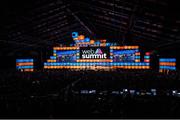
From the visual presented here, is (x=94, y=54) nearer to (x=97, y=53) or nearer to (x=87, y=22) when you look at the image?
(x=97, y=53)

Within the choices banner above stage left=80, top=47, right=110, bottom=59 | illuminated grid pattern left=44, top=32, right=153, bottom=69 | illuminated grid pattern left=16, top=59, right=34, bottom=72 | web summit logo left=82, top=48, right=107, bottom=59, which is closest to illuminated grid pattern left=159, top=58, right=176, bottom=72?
illuminated grid pattern left=44, top=32, right=153, bottom=69

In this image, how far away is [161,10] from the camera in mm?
20422

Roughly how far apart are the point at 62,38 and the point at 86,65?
13583 mm

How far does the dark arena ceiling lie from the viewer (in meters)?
22.0

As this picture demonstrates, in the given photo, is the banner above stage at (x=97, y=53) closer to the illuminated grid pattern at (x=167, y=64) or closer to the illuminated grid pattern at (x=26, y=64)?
the illuminated grid pattern at (x=167, y=64)

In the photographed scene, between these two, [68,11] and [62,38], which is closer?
[68,11]

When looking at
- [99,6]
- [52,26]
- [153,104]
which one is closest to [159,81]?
[153,104]

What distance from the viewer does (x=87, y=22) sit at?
38531 millimetres

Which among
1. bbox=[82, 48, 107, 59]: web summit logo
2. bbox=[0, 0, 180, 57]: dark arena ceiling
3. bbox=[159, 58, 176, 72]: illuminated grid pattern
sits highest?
bbox=[0, 0, 180, 57]: dark arena ceiling

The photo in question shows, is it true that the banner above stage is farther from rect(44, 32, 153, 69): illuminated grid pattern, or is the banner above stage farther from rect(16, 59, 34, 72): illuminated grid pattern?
rect(16, 59, 34, 72): illuminated grid pattern

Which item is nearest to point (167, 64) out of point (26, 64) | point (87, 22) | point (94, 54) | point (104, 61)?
point (104, 61)

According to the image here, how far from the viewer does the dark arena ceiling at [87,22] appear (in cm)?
2205

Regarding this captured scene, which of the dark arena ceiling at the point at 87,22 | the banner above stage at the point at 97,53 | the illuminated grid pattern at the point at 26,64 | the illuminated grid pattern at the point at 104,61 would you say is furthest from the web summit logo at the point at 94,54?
the illuminated grid pattern at the point at 26,64

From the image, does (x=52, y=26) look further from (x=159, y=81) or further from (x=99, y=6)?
(x=159, y=81)
